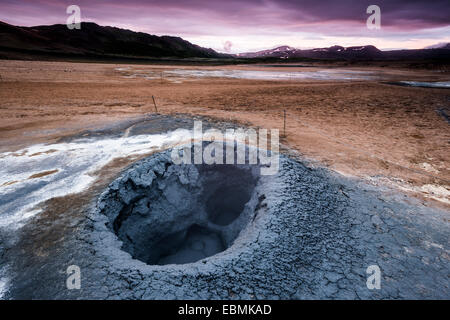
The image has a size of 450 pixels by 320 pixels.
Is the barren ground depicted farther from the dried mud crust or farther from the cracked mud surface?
the cracked mud surface

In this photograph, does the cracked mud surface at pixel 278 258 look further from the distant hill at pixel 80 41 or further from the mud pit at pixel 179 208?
the distant hill at pixel 80 41

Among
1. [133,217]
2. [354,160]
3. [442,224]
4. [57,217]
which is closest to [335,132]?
[354,160]

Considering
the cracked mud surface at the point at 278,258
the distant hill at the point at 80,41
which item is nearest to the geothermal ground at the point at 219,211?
the cracked mud surface at the point at 278,258

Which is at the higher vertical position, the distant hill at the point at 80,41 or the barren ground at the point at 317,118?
Result: the distant hill at the point at 80,41

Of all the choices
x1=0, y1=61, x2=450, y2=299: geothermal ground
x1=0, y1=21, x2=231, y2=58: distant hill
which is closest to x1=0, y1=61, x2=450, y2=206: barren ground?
x1=0, y1=61, x2=450, y2=299: geothermal ground

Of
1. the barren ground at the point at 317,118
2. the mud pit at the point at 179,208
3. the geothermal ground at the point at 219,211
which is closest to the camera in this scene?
the geothermal ground at the point at 219,211
